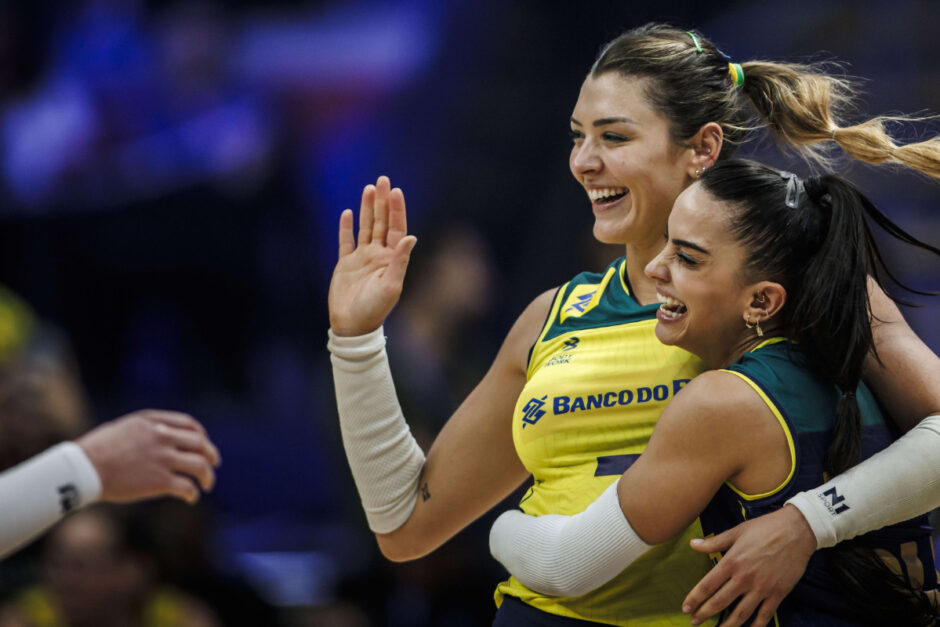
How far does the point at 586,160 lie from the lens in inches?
79.4

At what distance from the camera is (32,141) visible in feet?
18.3

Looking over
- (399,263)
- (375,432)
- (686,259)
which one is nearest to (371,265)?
(399,263)

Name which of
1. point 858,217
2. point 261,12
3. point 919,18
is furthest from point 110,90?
point 858,217

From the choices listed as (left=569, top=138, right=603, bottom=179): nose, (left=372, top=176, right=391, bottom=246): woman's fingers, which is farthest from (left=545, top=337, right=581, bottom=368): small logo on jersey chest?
(left=372, top=176, right=391, bottom=246): woman's fingers

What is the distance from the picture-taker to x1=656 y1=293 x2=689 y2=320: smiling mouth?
5.87ft

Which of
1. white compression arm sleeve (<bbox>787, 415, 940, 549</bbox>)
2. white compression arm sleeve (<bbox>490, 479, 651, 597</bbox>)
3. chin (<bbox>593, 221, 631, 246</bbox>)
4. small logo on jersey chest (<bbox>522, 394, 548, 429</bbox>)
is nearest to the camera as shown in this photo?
white compression arm sleeve (<bbox>787, 415, 940, 549</bbox>)

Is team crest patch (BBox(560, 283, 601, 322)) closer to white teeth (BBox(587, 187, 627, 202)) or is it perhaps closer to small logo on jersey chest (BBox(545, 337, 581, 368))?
small logo on jersey chest (BBox(545, 337, 581, 368))

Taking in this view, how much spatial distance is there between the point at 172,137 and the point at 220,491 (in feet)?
6.09

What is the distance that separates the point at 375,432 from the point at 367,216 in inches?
17.1

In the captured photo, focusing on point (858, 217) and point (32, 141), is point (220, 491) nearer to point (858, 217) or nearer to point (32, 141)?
point (32, 141)

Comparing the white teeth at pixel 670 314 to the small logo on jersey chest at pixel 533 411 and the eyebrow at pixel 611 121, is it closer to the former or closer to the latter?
the small logo on jersey chest at pixel 533 411

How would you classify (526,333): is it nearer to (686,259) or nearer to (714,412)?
(686,259)

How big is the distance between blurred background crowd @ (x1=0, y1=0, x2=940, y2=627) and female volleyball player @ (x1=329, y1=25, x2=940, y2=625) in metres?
1.77

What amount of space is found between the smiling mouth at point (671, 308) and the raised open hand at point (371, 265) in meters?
0.52
